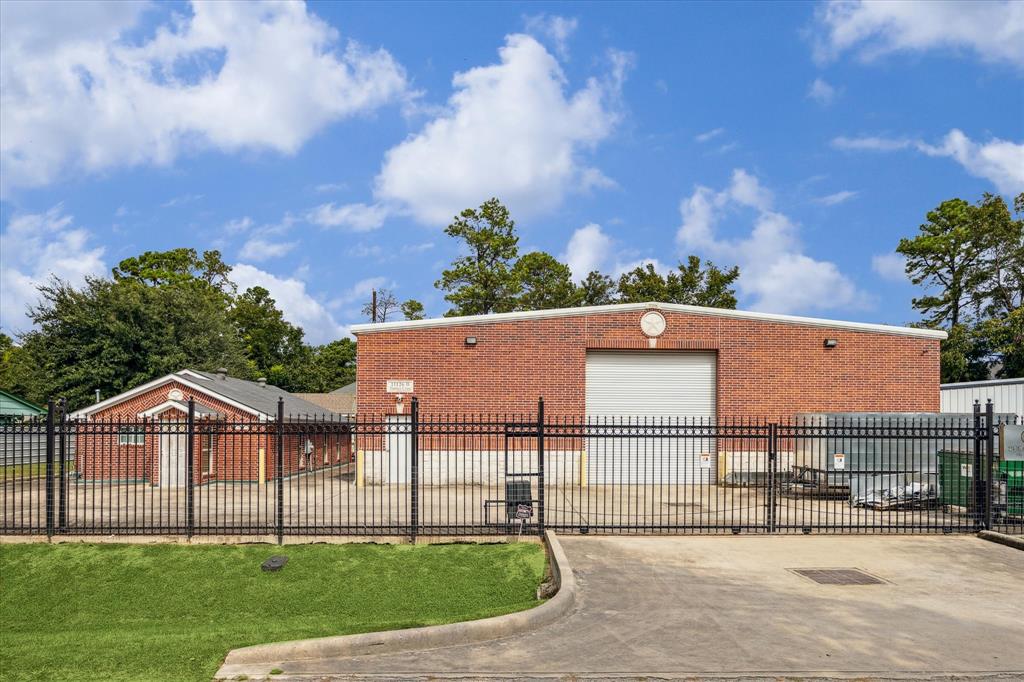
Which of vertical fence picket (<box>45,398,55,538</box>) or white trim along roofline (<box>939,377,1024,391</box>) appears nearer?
vertical fence picket (<box>45,398,55,538</box>)

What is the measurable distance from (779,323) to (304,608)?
1771cm

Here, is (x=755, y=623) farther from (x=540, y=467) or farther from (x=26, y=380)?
(x=26, y=380)

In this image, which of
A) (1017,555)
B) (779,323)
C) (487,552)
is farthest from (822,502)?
(487,552)

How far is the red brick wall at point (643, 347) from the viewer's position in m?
23.2

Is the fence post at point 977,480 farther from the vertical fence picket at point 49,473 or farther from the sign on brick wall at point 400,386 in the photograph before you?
the vertical fence picket at point 49,473

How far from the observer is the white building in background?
974 inches

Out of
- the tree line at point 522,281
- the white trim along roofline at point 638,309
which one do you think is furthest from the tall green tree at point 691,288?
the white trim along roofline at point 638,309

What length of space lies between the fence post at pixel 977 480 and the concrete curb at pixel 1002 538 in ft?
1.16

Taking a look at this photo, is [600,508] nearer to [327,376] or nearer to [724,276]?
[724,276]

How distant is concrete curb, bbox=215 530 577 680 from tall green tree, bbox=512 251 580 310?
1703 inches

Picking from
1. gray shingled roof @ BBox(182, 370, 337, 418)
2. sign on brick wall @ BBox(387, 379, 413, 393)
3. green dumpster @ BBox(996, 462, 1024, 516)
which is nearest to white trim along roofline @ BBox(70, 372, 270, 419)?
gray shingled roof @ BBox(182, 370, 337, 418)

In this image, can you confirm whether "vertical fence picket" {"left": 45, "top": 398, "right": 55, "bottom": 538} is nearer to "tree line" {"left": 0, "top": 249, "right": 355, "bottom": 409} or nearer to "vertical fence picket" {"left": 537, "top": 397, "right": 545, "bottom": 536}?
"vertical fence picket" {"left": 537, "top": 397, "right": 545, "bottom": 536}

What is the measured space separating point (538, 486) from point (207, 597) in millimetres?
5328

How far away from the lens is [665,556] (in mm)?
11883
